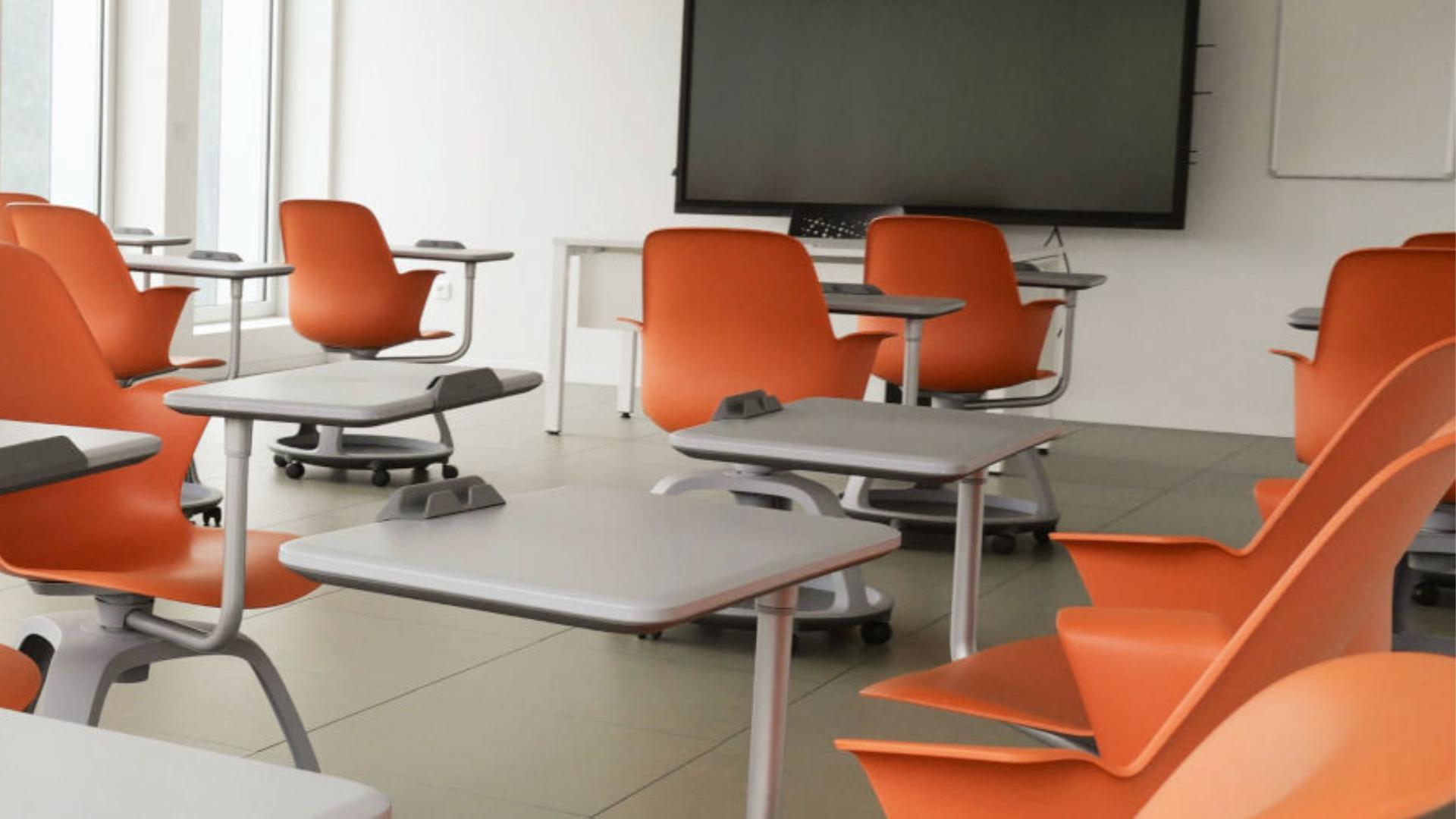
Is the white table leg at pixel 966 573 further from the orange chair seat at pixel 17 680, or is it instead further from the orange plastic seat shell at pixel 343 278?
the orange plastic seat shell at pixel 343 278

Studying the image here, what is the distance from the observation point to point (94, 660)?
7.70 ft

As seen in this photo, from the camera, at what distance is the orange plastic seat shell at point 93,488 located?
8.05ft

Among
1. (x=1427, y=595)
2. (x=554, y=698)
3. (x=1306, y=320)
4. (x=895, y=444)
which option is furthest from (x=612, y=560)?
(x=1427, y=595)

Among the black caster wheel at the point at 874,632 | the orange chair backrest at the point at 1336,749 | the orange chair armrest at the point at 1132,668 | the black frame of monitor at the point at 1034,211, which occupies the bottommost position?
the black caster wheel at the point at 874,632

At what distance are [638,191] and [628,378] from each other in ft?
5.45

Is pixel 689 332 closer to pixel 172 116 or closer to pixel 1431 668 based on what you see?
pixel 1431 668

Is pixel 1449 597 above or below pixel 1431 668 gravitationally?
below

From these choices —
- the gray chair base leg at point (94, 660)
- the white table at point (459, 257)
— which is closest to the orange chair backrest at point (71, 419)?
the gray chair base leg at point (94, 660)

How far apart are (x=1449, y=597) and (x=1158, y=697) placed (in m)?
3.28

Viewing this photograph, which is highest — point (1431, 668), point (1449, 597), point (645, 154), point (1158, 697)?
point (645, 154)

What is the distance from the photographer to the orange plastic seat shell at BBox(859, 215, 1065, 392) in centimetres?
503

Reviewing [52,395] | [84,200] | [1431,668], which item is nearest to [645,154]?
[84,200]

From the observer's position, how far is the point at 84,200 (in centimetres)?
845

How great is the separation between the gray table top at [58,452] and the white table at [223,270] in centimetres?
334
